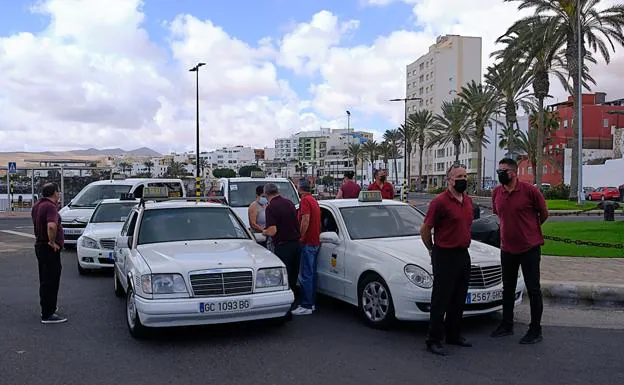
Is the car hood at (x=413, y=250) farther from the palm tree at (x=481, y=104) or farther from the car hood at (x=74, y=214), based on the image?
the palm tree at (x=481, y=104)

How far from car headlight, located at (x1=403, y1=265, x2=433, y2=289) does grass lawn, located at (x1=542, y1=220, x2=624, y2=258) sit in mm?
6655

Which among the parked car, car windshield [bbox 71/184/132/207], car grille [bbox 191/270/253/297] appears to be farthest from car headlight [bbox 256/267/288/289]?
the parked car

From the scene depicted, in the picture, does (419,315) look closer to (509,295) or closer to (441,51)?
(509,295)

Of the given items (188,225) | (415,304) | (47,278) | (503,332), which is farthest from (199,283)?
(503,332)

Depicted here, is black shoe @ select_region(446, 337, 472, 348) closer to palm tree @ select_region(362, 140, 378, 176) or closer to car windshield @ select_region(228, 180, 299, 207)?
car windshield @ select_region(228, 180, 299, 207)

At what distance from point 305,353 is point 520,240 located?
2.57 m

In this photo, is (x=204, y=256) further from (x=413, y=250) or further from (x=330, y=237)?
(x=413, y=250)

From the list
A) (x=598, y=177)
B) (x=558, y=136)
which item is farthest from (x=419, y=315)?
(x=558, y=136)

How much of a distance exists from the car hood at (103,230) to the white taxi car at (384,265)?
16.0ft

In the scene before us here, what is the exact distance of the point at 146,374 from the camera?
17.5ft

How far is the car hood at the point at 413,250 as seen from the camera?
6699 mm

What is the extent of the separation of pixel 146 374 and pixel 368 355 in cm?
214

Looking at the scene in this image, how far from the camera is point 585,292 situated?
8188 mm

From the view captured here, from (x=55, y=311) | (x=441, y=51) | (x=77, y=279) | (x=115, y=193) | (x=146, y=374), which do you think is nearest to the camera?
(x=146, y=374)
